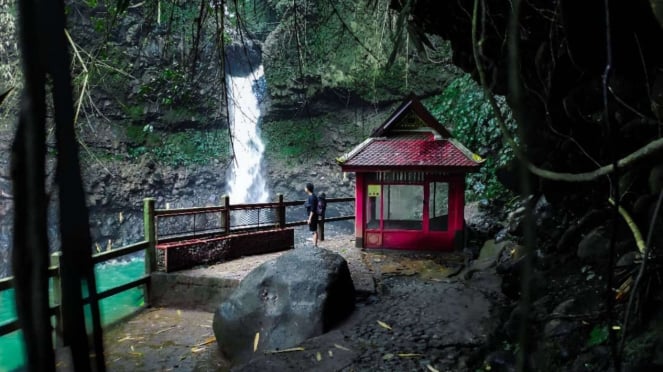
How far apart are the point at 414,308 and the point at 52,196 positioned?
19.8 feet

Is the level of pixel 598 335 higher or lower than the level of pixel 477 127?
lower

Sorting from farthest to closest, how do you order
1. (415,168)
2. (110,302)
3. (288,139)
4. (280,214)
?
1. (288,139)
2. (280,214)
3. (110,302)
4. (415,168)

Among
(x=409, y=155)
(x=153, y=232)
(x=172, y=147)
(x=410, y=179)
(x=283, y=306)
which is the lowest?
(x=283, y=306)

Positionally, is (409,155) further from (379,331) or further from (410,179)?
(379,331)

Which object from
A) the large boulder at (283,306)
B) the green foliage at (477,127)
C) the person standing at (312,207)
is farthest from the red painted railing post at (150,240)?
the green foliage at (477,127)

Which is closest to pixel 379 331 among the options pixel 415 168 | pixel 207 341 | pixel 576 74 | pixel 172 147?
pixel 207 341

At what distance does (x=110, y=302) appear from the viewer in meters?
9.89

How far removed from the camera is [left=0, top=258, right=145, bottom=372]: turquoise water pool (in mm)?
7657

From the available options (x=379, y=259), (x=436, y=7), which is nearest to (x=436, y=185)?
(x=379, y=259)

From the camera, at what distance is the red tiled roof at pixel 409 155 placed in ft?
30.0

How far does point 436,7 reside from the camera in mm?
5402

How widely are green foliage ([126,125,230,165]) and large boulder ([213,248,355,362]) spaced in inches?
538

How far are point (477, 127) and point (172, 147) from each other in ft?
42.3

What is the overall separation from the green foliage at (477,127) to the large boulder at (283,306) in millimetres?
7906
